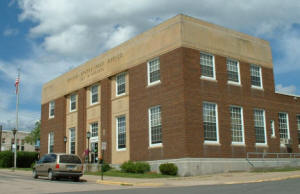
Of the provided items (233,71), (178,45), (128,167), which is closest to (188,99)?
(178,45)

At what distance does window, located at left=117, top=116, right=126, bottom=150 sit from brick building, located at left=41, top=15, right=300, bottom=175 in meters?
0.08

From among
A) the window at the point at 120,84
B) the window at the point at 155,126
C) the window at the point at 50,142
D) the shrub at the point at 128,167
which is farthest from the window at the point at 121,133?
the window at the point at 50,142

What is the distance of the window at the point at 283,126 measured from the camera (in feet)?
106

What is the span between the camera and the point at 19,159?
154 ft

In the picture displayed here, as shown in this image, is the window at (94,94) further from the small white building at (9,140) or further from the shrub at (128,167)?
the small white building at (9,140)

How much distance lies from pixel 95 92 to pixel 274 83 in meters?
16.3

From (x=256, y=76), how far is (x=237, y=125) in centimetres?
519

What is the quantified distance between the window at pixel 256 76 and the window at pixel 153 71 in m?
8.05

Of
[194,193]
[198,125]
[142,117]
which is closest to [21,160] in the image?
[142,117]

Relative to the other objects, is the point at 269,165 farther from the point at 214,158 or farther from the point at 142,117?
the point at 142,117

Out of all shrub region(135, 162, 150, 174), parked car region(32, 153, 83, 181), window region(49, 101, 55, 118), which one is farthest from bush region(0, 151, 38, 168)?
shrub region(135, 162, 150, 174)

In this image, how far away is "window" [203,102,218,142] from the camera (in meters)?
26.9

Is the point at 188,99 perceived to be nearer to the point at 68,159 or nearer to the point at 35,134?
the point at 68,159

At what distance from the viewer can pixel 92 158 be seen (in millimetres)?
35312
